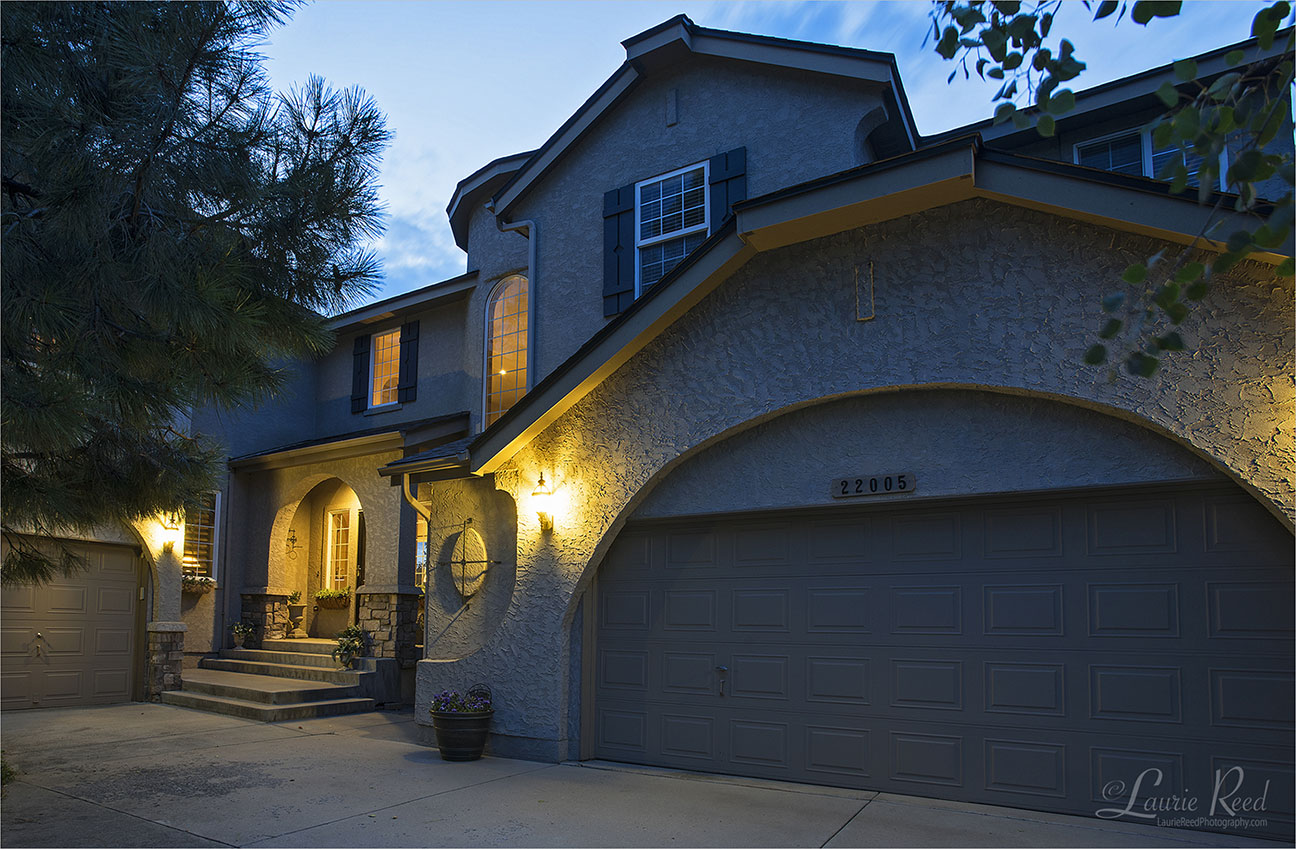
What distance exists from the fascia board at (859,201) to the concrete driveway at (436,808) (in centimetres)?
430

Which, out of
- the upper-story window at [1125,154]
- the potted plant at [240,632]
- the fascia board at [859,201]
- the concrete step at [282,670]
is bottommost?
the concrete step at [282,670]

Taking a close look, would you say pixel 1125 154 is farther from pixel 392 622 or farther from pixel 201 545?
pixel 201 545

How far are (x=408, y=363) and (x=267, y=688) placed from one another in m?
5.74

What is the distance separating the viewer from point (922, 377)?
700 cm

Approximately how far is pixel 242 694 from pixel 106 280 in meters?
8.98

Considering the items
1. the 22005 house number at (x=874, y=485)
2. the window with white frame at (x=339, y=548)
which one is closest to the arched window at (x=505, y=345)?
the window with white frame at (x=339, y=548)

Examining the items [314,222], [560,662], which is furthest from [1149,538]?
[314,222]

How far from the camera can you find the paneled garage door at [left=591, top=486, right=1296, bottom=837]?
6.05 m

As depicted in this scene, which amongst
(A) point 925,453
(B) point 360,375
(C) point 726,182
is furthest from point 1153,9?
(B) point 360,375

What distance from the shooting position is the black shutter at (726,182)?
1036 cm

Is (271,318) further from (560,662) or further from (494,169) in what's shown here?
(494,169)

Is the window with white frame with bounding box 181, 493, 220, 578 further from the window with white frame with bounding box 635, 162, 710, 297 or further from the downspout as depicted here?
the window with white frame with bounding box 635, 162, 710, 297

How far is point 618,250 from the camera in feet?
37.0

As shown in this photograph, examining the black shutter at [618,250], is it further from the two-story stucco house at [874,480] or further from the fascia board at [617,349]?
the fascia board at [617,349]
